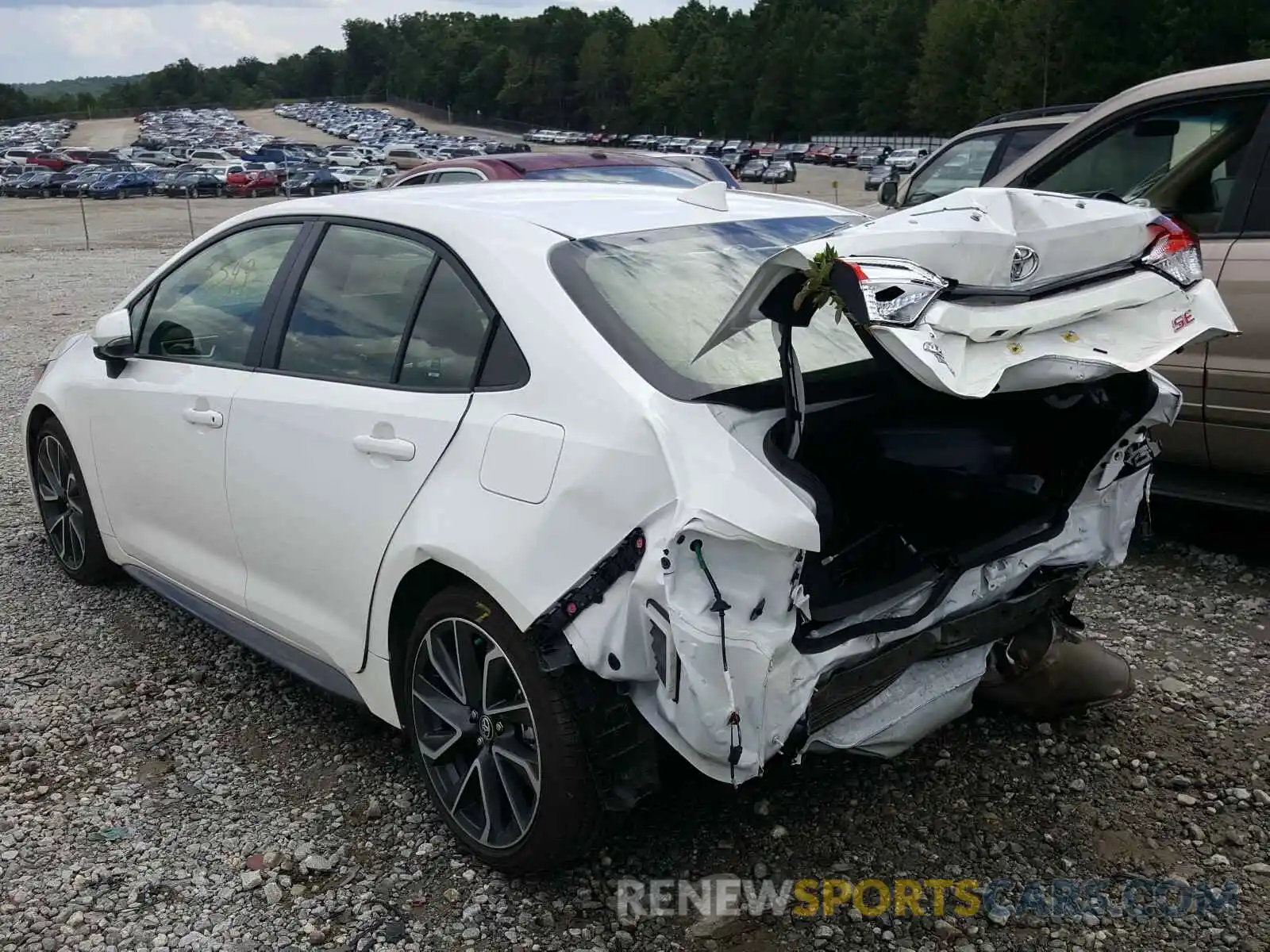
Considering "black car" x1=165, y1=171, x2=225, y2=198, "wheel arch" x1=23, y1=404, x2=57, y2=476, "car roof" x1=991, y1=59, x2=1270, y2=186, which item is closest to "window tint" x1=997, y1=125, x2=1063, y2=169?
"car roof" x1=991, y1=59, x2=1270, y2=186

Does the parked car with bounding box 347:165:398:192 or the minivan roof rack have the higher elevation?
the minivan roof rack

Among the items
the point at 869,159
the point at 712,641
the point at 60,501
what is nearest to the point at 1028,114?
the point at 60,501

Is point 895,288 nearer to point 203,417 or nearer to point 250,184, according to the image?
point 203,417

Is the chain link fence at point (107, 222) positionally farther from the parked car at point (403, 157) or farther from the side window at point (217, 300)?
the side window at point (217, 300)

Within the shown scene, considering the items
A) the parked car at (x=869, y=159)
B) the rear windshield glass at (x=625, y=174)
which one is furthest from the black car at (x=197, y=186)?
the rear windshield glass at (x=625, y=174)

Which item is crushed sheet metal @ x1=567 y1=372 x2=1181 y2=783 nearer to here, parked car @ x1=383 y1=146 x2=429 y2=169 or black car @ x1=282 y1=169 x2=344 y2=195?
black car @ x1=282 y1=169 x2=344 y2=195

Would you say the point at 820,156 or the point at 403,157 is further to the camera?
the point at 820,156

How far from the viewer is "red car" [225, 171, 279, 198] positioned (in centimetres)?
5253

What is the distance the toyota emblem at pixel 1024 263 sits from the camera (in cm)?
255

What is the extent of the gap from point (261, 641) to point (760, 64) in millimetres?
118983

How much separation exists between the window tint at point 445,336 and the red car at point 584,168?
6.99m

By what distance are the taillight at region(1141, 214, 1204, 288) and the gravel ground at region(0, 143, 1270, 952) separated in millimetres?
1446

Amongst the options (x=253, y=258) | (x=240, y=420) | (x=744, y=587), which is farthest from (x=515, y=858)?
(x=253, y=258)

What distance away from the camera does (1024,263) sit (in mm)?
2562
